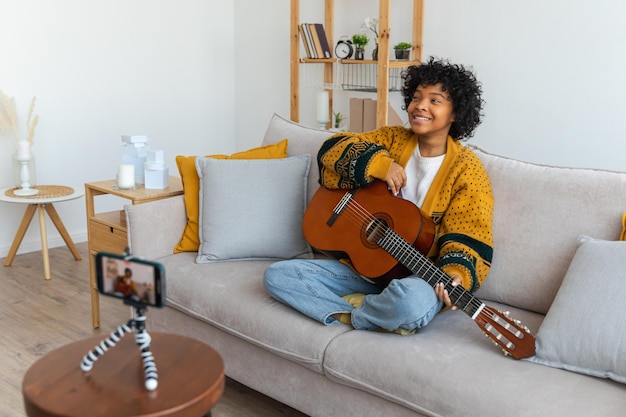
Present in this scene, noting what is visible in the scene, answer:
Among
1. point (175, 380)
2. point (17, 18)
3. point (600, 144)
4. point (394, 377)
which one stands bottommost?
point (394, 377)

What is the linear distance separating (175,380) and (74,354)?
262 millimetres

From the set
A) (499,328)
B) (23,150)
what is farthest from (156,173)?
(499,328)

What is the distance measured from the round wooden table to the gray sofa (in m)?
0.49

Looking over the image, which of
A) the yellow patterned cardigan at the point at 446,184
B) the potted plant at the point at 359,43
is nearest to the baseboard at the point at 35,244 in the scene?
the potted plant at the point at 359,43

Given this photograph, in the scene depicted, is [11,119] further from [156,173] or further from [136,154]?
[156,173]

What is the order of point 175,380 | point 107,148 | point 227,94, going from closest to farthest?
point 175,380 → point 107,148 → point 227,94

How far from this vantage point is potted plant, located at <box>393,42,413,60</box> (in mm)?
3652

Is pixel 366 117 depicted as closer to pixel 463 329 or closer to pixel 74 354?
pixel 463 329

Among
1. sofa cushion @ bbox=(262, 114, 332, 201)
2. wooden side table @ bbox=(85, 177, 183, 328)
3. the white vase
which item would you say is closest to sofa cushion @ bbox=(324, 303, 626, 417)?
sofa cushion @ bbox=(262, 114, 332, 201)

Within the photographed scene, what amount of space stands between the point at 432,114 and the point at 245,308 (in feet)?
2.69

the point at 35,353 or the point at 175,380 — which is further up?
the point at 175,380

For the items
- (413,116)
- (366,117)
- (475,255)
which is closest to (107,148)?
(366,117)

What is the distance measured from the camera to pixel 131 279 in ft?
4.59

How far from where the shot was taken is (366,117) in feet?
12.3
